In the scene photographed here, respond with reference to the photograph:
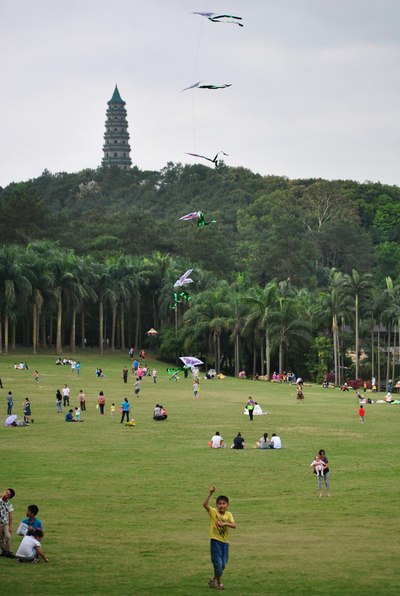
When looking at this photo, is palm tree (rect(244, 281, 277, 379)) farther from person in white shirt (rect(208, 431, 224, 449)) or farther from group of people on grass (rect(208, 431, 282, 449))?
person in white shirt (rect(208, 431, 224, 449))

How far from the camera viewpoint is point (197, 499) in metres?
30.3

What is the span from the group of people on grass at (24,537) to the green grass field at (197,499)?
0.30 meters

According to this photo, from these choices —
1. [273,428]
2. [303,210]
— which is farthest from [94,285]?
[303,210]

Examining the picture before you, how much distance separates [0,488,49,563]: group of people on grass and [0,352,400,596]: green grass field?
30 centimetres

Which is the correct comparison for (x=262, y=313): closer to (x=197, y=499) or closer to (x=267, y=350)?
(x=267, y=350)

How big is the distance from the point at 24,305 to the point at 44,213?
131 feet

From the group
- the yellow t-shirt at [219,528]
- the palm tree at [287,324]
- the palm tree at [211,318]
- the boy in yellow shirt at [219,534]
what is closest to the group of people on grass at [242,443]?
the boy in yellow shirt at [219,534]

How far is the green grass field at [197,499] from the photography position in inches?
790

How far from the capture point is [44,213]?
429ft

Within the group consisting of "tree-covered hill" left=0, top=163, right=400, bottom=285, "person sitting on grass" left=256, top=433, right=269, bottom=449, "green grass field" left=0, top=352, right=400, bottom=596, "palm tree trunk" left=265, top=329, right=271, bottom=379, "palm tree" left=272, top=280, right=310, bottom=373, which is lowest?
"green grass field" left=0, top=352, right=400, bottom=596

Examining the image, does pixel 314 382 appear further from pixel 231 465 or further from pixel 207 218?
pixel 207 218

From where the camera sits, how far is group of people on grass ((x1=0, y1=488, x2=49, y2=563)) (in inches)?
822

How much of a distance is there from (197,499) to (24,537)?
965 centimetres

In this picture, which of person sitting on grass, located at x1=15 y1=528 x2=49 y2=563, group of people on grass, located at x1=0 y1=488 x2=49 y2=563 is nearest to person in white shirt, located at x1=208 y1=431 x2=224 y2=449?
group of people on grass, located at x1=0 y1=488 x2=49 y2=563
